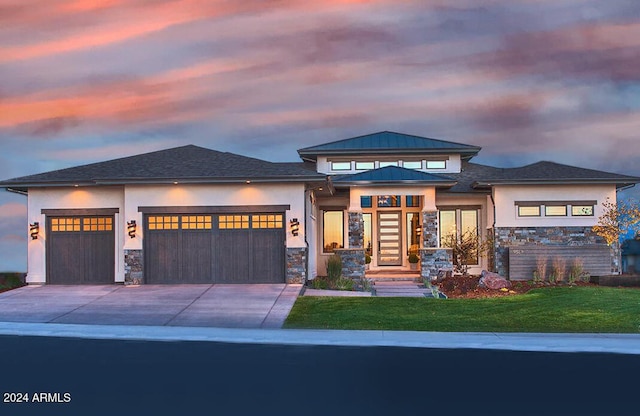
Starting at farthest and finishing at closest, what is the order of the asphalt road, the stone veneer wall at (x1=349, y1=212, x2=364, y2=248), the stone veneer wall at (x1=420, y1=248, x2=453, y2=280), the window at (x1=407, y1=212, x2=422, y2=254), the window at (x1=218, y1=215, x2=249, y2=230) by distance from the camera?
the window at (x1=407, y1=212, x2=422, y2=254) < the stone veneer wall at (x1=349, y1=212, x2=364, y2=248) < the stone veneer wall at (x1=420, y1=248, x2=453, y2=280) < the window at (x1=218, y1=215, x2=249, y2=230) < the asphalt road

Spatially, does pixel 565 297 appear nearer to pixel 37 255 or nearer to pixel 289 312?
pixel 289 312

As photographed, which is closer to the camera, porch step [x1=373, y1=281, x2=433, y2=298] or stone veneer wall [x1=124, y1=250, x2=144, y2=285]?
porch step [x1=373, y1=281, x2=433, y2=298]

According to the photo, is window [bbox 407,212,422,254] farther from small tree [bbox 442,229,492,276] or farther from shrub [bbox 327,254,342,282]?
shrub [bbox 327,254,342,282]

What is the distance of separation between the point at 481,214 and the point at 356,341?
45.8 feet

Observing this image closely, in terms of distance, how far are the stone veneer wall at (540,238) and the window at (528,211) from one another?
545mm

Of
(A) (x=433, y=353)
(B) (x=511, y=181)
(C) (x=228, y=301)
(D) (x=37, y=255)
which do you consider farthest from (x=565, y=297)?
(D) (x=37, y=255)

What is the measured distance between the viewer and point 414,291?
20641mm

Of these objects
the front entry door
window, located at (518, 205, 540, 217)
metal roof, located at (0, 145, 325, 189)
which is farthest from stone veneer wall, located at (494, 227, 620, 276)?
metal roof, located at (0, 145, 325, 189)

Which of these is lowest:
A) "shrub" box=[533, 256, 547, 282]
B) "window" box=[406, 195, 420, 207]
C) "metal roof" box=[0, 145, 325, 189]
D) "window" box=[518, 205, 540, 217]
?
"shrub" box=[533, 256, 547, 282]

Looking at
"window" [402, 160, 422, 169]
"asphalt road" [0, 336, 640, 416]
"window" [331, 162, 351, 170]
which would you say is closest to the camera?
"asphalt road" [0, 336, 640, 416]

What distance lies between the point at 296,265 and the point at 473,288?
Answer: 602 cm

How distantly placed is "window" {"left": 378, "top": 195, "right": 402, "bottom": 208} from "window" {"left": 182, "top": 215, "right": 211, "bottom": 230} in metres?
7.76

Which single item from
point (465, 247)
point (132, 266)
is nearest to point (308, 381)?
point (132, 266)

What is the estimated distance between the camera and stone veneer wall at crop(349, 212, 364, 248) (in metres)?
22.7
